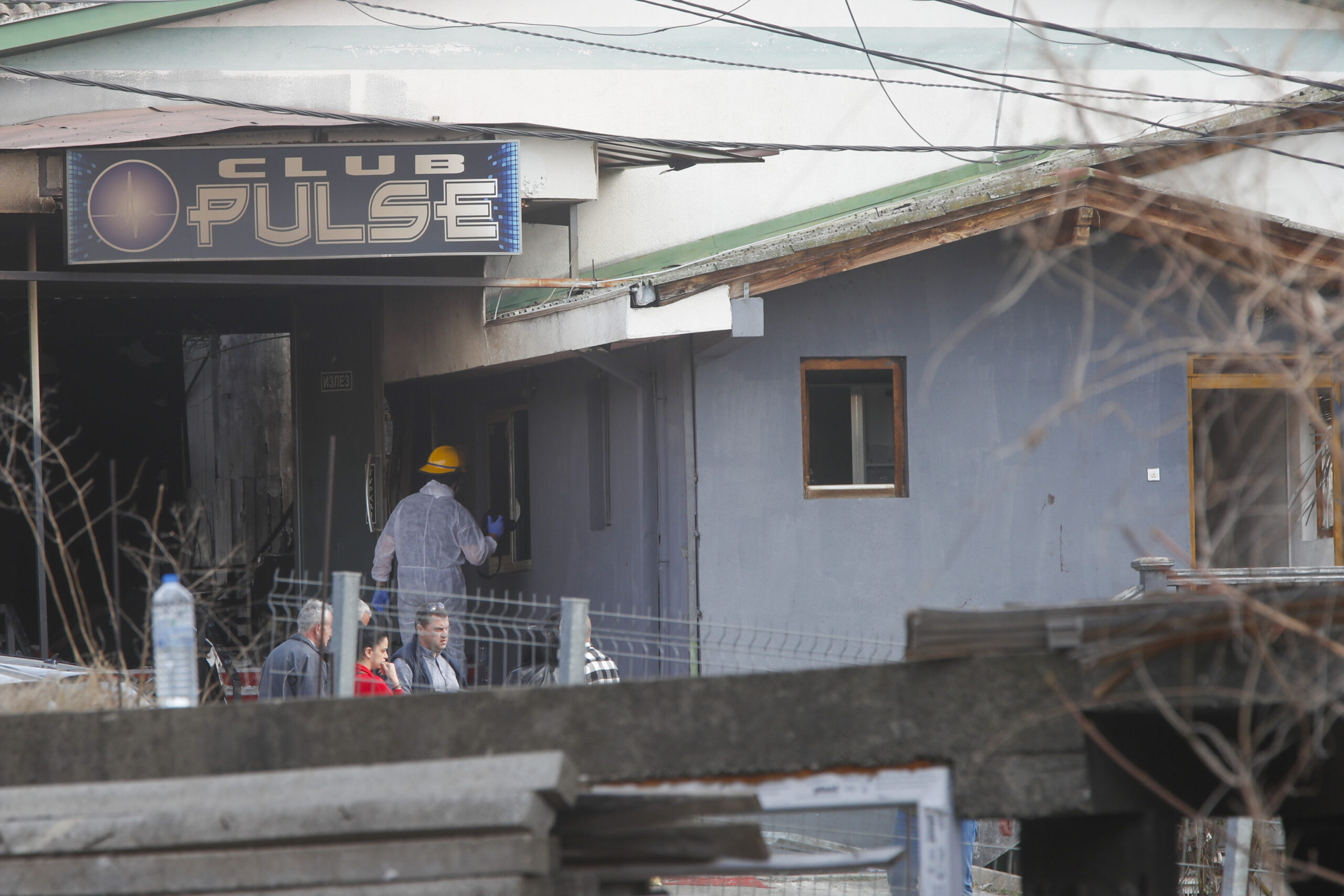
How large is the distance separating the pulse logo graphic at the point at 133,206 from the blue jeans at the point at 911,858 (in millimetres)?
6257

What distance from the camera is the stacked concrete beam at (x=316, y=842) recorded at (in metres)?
3.94

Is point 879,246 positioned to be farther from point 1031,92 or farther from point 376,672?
point 376,672

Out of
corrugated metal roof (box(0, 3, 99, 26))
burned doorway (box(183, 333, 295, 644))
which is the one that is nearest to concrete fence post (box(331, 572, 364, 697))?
corrugated metal roof (box(0, 3, 99, 26))

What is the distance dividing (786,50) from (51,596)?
11.5 metres

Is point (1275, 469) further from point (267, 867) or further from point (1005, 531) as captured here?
point (267, 867)

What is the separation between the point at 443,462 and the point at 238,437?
30.6 feet

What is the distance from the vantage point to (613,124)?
14.4 meters

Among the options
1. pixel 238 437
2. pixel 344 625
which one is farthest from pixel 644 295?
pixel 238 437

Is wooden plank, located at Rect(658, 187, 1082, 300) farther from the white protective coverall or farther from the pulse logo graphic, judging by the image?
the pulse logo graphic

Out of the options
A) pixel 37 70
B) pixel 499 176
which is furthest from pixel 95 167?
pixel 37 70

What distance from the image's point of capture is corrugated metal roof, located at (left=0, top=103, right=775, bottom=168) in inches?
385

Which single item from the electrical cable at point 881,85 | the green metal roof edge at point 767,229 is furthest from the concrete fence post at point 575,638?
the electrical cable at point 881,85

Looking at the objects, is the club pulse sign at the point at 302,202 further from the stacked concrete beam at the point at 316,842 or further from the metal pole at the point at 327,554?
the stacked concrete beam at the point at 316,842

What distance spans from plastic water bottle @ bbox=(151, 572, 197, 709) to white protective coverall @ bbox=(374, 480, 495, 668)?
580cm
